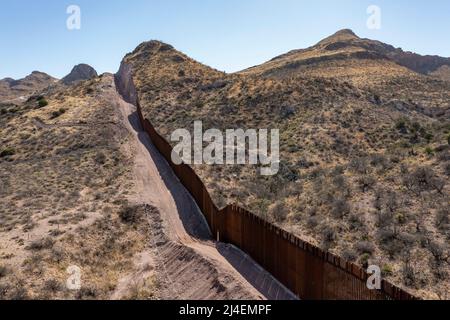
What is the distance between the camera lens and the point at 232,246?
19.7 m

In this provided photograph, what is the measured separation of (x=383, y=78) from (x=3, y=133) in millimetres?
68608

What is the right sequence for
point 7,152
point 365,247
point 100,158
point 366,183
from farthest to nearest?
point 7,152, point 100,158, point 366,183, point 365,247

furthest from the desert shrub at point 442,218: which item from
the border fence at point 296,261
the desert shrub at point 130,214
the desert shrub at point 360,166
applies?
the desert shrub at point 130,214

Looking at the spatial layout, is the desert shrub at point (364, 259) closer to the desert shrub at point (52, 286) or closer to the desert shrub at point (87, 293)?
the desert shrub at point (87, 293)

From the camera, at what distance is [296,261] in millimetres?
13906

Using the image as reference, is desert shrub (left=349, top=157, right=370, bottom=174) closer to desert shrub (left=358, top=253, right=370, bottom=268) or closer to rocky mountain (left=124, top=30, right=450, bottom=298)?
rocky mountain (left=124, top=30, right=450, bottom=298)

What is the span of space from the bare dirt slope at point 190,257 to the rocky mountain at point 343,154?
122 inches

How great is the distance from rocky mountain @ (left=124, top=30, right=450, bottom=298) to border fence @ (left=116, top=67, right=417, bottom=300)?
11.4 ft

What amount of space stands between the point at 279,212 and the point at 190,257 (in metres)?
6.95

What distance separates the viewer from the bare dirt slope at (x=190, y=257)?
1522 cm

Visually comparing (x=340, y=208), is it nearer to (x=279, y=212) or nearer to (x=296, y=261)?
(x=279, y=212)

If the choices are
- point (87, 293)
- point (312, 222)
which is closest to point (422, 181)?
point (312, 222)

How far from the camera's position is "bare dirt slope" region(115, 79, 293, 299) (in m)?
15.2

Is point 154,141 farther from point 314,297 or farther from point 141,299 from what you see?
point 314,297
